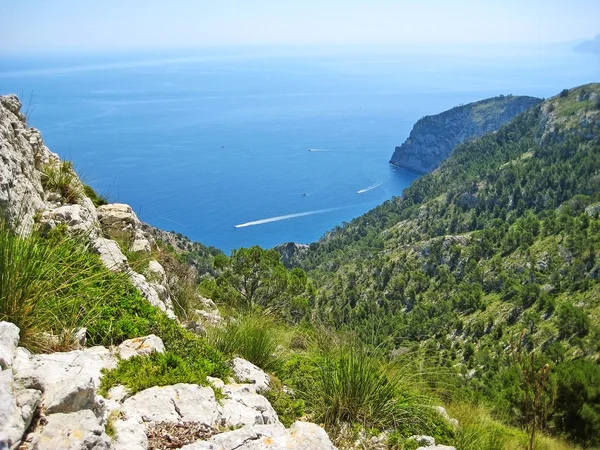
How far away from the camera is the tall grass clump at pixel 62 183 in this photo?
7852 millimetres

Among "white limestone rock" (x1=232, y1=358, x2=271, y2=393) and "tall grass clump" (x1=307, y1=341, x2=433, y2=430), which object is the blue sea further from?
"tall grass clump" (x1=307, y1=341, x2=433, y2=430)

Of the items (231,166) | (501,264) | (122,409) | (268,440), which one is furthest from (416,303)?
(231,166)

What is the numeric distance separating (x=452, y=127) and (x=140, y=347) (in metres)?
183

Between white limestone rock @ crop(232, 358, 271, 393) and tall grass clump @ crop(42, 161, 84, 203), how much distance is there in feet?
15.9

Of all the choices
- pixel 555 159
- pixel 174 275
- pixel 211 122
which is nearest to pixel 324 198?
pixel 555 159

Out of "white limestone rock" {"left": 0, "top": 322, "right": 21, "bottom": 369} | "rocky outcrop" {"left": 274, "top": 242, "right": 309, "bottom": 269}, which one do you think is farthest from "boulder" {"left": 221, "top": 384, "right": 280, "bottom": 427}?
"rocky outcrop" {"left": 274, "top": 242, "right": 309, "bottom": 269}

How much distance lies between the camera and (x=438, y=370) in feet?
17.6

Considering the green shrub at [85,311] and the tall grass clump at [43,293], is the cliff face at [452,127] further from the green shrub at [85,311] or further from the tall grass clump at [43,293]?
the tall grass clump at [43,293]

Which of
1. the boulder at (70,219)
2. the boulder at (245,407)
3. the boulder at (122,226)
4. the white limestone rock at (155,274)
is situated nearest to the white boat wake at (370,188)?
the boulder at (122,226)

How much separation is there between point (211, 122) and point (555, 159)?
126m

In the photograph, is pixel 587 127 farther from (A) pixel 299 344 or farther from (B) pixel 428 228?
Answer: (A) pixel 299 344

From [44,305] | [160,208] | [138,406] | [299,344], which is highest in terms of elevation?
[44,305]

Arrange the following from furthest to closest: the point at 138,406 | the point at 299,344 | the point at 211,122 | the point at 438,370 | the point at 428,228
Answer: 1. the point at 211,122
2. the point at 428,228
3. the point at 299,344
4. the point at 438,370
5. the point at 138,406

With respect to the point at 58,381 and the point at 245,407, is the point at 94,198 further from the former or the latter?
the point at 58,381
